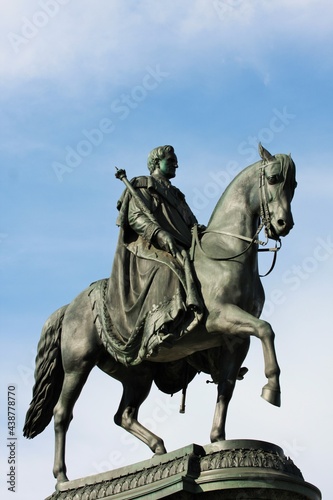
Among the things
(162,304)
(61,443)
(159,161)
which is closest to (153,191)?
(159,161)

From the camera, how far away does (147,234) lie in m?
15.5

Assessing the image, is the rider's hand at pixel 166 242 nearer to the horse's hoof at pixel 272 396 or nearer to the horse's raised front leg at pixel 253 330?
the horse's raised front leg at pixel 253 330

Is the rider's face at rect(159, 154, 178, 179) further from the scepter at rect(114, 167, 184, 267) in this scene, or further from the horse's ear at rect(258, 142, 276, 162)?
the horse's ear at rect(258, 142, 276, 162)

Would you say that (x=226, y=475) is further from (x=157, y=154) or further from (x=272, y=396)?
(x=157, y=154)

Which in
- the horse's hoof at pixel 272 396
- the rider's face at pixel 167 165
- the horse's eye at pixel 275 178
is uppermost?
the rider's face at pixel 167 165

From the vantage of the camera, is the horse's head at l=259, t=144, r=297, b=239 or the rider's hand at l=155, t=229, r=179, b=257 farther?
the rider's hand at l=155, t=229, r=179, b=257

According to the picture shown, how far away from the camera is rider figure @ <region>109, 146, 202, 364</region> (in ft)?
48.4

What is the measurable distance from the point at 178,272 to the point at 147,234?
2.44 feet

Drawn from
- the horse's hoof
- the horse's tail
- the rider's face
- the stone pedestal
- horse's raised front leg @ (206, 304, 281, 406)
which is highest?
the rider's face

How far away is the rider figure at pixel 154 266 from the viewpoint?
14.8 meters

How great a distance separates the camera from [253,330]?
46.4ft

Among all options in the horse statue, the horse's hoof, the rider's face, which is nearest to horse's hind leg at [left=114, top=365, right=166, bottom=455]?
the horse statue

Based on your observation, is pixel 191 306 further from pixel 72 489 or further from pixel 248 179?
pixel 72 489

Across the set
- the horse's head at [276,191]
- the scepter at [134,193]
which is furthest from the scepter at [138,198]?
the horse's head at [276,191]
